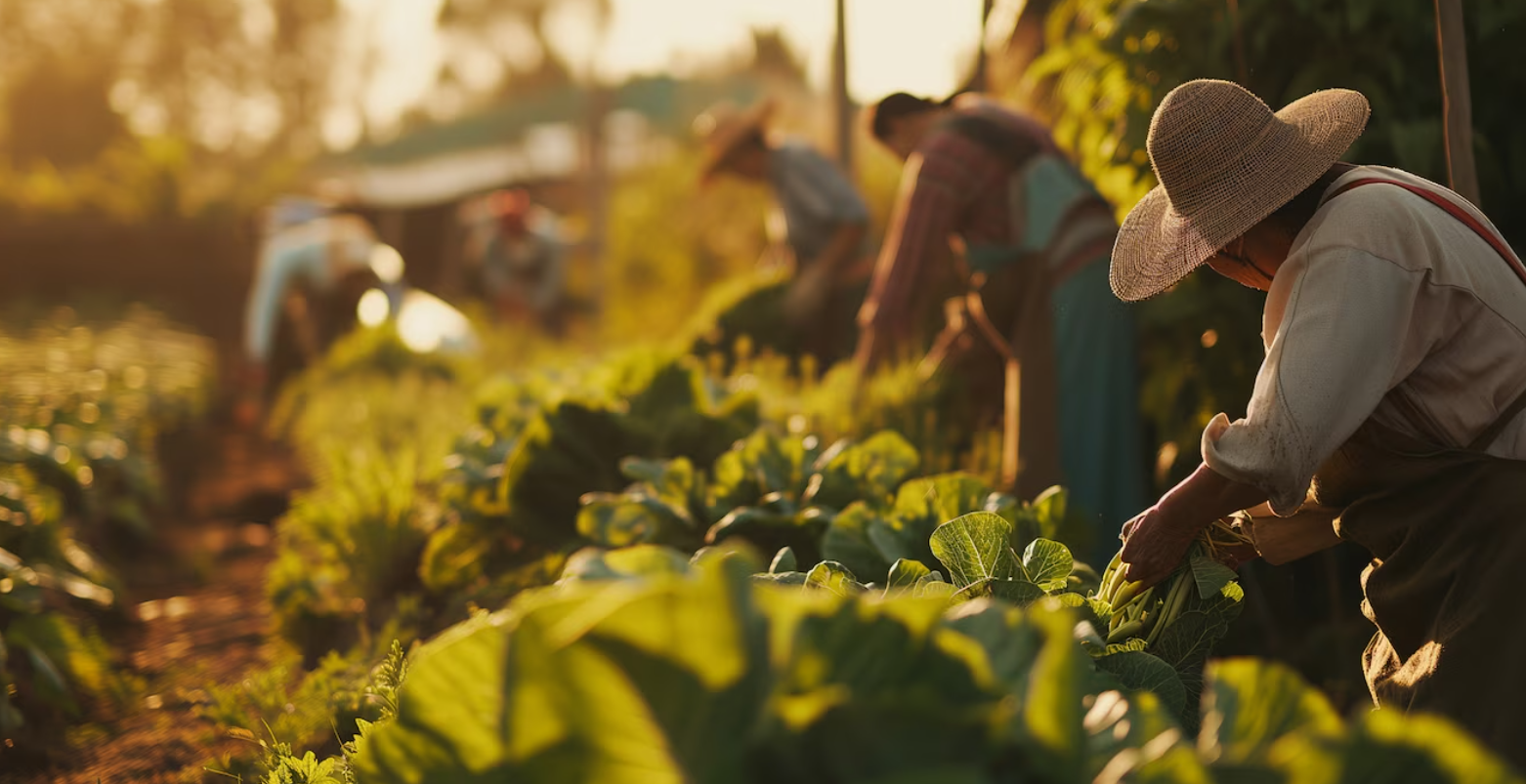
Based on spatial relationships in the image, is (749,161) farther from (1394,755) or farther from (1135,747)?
(1394,755)

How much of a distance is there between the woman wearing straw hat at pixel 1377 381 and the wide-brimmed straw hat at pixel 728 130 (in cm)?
411

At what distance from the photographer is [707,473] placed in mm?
3875

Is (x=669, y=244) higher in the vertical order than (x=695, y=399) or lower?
lower

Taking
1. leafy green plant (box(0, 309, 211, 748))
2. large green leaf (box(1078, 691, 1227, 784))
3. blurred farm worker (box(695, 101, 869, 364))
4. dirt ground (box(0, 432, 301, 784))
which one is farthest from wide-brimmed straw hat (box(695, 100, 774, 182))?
large green leaf (box(1078, 691, 1227, 784))

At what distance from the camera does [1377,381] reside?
6.14 ft

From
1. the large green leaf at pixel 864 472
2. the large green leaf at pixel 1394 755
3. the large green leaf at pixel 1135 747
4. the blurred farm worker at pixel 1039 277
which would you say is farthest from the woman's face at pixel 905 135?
the large green leaf at pixel 1394 755

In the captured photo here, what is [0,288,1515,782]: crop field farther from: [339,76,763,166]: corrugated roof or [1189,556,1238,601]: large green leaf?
[339,76,763,166]: corrugated roof

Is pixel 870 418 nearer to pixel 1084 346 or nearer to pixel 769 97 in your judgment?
pixel 1084 346

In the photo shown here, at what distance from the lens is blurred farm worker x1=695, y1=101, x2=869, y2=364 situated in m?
6.02

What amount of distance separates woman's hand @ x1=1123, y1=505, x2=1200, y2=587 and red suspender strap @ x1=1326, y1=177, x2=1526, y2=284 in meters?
0.54

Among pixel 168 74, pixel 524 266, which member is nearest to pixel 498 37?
pixel 168 74

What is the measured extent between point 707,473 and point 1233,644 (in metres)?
1.47

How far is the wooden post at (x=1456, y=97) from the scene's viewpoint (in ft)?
9.12

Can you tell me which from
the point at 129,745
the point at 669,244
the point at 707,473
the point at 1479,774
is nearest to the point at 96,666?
the point at 129,745
